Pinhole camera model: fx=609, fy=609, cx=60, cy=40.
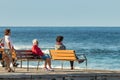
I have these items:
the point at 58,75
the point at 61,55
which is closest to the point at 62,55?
the point at 61,55

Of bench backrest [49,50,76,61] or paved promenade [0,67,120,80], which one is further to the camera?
bench backrest [49,50,76,61]

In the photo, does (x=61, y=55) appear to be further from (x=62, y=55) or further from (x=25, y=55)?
(x=25, y=55)

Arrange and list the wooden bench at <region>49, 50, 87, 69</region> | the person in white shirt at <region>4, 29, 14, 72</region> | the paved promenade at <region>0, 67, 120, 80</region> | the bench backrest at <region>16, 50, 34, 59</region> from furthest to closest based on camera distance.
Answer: the wooden bench at <region>49, 50, 87, 69</region>
the bench backrest at <region>16, 50, 34, 59</region>
the person in white shirt at <region>4, 29, 14, 72</region>
the paved promenade at <region>0, 67, 120, 80</region>

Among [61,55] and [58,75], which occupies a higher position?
[61,55]

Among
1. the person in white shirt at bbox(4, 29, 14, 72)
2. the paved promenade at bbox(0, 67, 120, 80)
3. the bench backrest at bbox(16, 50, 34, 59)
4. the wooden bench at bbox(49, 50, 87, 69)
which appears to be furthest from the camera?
the wooden bench at bbox(49, 50, 87, 69)

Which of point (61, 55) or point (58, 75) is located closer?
point (58, 75)

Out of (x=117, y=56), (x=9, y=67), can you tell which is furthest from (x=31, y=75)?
(x=117, y=56)

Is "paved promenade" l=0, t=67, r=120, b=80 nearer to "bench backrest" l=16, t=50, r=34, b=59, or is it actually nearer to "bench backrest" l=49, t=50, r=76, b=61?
"bench backrest" l=16, t=50, r=34, b=59

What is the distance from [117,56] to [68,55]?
33.7 m

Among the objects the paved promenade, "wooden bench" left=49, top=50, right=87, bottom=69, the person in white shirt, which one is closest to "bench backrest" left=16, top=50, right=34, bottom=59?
the person in white shirt

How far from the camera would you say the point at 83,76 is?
19906mm

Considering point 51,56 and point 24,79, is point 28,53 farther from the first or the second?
point 24,79

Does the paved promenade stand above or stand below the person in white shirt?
below

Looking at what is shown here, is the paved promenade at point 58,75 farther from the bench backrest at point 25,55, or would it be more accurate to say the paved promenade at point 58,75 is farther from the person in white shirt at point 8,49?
the bench backrest at point 25,55
